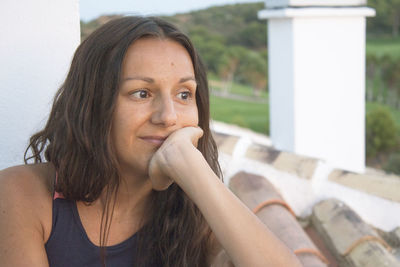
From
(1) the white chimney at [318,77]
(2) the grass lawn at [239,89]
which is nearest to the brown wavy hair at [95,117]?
(1) the white chimney at [318,77]

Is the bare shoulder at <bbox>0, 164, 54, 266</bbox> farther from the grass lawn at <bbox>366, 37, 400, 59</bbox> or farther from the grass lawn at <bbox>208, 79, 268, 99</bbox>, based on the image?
the grass lawn at <bbox>366, 37, 400, 59</bbox>

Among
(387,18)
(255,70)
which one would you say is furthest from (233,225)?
(387,18)

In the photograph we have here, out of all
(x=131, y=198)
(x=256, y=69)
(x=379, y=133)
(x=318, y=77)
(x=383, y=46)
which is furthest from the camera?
(x=383, y=46)

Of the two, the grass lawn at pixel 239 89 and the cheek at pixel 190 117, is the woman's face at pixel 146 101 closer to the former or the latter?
the cheek at pixel 190 117

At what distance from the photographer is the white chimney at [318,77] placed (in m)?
3.88

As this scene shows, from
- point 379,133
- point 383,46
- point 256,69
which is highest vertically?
point 256,69

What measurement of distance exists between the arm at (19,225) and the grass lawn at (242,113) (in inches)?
723

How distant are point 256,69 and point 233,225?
90.6ft

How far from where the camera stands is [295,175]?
2.90 metres

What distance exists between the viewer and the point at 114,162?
5.22 ft

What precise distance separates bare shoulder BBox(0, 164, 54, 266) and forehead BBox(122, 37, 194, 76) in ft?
1.33

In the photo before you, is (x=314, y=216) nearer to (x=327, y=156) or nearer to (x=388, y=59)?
(x=327, y=156)

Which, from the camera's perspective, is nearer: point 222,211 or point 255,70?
point 222,211

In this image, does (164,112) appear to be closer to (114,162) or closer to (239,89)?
(114,162)
